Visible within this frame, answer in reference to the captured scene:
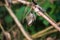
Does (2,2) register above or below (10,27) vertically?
above

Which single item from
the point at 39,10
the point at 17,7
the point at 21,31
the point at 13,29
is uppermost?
the point at 17,7

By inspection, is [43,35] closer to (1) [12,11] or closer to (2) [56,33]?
(2) [56,33]

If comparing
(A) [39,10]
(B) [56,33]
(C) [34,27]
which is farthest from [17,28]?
(A) [39,10]

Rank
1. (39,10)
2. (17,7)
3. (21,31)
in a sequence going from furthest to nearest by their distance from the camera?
1. (17,7)
2. (21,31)
3. (39,10)

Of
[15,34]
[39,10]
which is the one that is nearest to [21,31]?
[15,34]

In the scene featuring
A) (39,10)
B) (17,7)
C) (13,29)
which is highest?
(17,7)

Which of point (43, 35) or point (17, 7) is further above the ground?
point (17, 7)

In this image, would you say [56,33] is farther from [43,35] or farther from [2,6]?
[2,6]

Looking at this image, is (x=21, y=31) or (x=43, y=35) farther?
(x=43, y=35)

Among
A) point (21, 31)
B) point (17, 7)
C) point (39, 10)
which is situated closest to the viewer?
point (39, 10)
